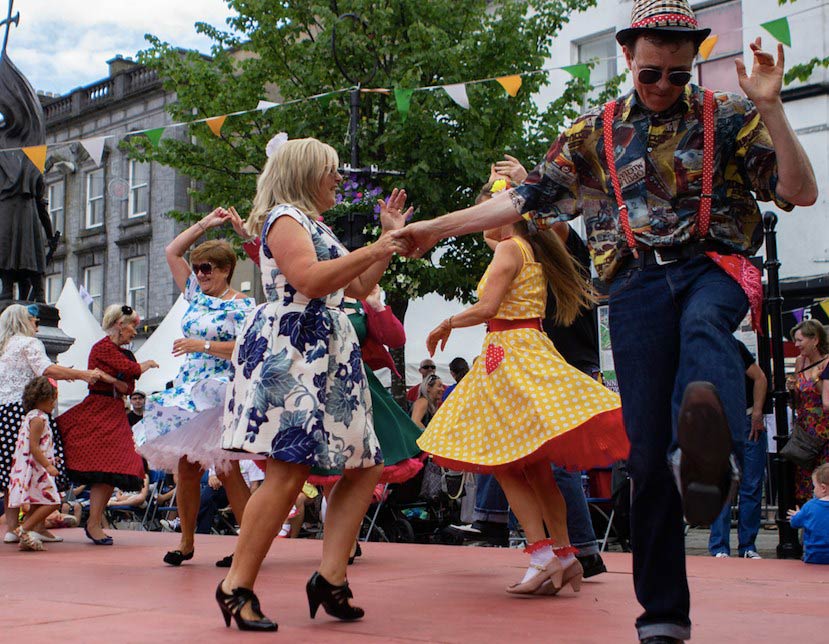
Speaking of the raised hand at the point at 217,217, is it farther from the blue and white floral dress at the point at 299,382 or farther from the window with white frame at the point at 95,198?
the window with white frame at the point at 95,198

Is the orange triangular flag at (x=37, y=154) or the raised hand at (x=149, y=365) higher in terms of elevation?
the orange triangular flag at (x=37, y=154)

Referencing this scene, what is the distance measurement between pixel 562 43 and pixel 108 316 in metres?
15.2

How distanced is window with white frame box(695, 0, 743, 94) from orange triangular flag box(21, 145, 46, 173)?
11.6 metres

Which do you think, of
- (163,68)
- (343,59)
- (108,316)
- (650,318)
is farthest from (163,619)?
(163,68)

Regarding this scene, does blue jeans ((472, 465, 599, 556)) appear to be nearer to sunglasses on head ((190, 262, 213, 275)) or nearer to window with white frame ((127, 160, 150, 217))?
sunglasses on head ((190, 262, 213, 275))

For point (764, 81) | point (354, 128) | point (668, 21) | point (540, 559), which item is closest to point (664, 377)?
point (764, 81)

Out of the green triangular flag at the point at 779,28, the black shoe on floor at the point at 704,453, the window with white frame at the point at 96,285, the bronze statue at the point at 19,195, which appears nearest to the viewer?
the black shoe on floor at the point at 704,453

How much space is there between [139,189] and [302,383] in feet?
101

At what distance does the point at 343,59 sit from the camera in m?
18.2

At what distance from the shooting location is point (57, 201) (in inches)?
1474

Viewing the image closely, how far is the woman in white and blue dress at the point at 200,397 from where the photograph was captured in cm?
627

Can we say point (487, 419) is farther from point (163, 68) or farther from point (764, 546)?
point (163, 68)

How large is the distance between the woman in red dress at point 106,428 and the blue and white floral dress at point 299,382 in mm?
4519

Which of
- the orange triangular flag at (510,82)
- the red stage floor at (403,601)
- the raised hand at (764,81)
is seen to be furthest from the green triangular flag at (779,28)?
the raised hand at (764,81)
